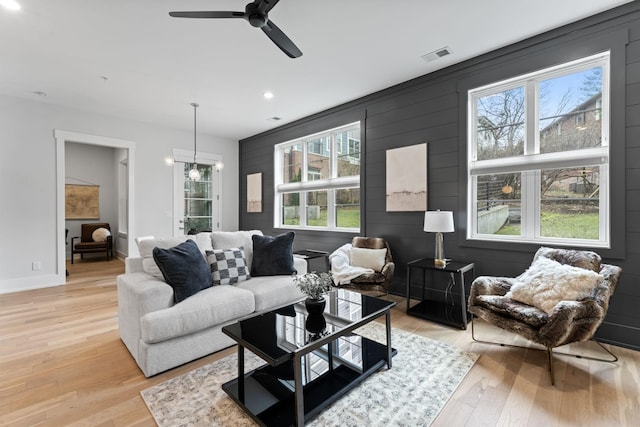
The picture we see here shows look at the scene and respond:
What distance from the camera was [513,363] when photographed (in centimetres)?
229

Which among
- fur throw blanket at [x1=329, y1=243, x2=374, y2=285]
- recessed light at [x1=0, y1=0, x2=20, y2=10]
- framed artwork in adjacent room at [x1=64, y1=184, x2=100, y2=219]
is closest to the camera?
recessed light at [x1=0, y1=0, x2=20, y2=10]

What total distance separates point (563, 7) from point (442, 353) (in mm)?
3132

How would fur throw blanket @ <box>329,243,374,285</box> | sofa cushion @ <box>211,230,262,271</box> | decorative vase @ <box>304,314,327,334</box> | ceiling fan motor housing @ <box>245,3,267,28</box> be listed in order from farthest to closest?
fur throw blanket @ <box>329,243,374,285</box>, sofa cushion @ <box>211,230,262,271</box>, ceiling fan motor housing @ <box>245,3,267,28</box>, decorative vase @ <box>304,314,327,334</box>

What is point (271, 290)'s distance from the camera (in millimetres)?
2873

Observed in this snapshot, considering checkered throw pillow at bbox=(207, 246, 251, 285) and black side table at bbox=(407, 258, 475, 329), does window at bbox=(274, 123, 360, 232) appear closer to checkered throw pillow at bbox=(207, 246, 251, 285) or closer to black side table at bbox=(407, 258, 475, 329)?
black side table at bbox=(407, 258, 475, 329)

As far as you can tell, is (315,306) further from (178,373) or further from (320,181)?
(320,181)

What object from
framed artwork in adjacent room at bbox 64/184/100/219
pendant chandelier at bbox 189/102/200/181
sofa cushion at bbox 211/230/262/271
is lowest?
sofa cushion at bbox 211/230/262/271

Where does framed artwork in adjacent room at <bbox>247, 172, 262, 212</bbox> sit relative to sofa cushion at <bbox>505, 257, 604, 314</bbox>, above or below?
above

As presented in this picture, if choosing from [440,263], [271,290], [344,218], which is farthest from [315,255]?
[440,263]

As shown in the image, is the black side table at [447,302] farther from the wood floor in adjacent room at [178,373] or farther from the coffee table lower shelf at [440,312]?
the wood floor in adjacent room at [178,373]

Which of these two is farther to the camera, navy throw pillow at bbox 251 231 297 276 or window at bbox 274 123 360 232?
window at bbox 274 123 360 232

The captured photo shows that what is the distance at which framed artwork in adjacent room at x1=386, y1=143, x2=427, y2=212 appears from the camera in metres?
3.73

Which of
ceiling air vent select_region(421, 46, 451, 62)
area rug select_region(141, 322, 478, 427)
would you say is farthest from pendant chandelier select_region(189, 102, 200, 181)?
ceiling air vent select_region(421, 46, 451, 62)

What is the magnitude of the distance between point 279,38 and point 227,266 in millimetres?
2140
